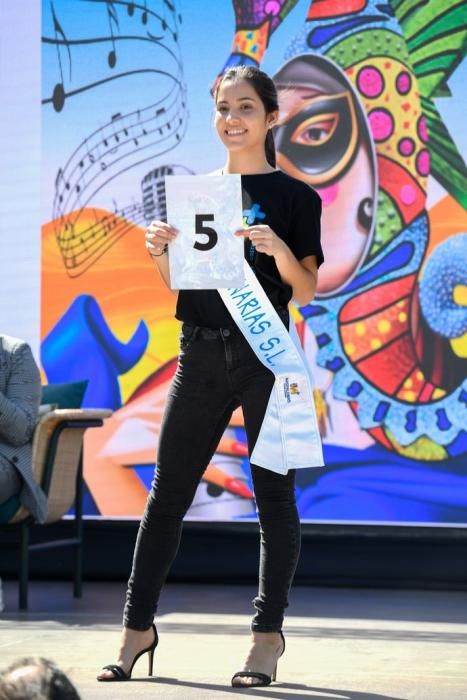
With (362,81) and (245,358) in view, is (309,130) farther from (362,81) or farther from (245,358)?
(245,358)

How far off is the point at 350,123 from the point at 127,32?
1.05 metres

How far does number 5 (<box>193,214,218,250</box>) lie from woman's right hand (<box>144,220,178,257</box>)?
0.19ft

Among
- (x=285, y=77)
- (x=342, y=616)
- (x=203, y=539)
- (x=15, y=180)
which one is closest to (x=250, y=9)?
(x=285, y=77)

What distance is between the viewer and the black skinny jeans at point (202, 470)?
3.17m

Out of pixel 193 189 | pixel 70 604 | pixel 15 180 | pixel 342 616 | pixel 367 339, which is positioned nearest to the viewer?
pixel 193 189

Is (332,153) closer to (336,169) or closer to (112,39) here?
(336,169)

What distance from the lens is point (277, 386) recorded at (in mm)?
3133

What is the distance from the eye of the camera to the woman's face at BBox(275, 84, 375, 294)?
18.0ft

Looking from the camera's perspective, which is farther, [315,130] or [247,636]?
[315,130]

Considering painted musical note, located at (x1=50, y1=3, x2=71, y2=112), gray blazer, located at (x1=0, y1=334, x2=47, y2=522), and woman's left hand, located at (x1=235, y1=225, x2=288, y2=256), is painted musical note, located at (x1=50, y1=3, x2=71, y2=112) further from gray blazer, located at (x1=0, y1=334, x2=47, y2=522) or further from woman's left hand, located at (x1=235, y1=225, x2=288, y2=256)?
woman's left hand, located at (x1=235, y1=225, x2=288, y2=256)

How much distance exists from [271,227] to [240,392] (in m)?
0.40

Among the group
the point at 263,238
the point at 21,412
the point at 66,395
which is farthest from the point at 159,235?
the point at 66,395

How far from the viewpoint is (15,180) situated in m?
5.85

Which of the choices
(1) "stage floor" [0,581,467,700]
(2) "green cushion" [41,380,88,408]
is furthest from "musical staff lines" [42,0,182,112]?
(1) "stage floor" [0,581,467,700]
